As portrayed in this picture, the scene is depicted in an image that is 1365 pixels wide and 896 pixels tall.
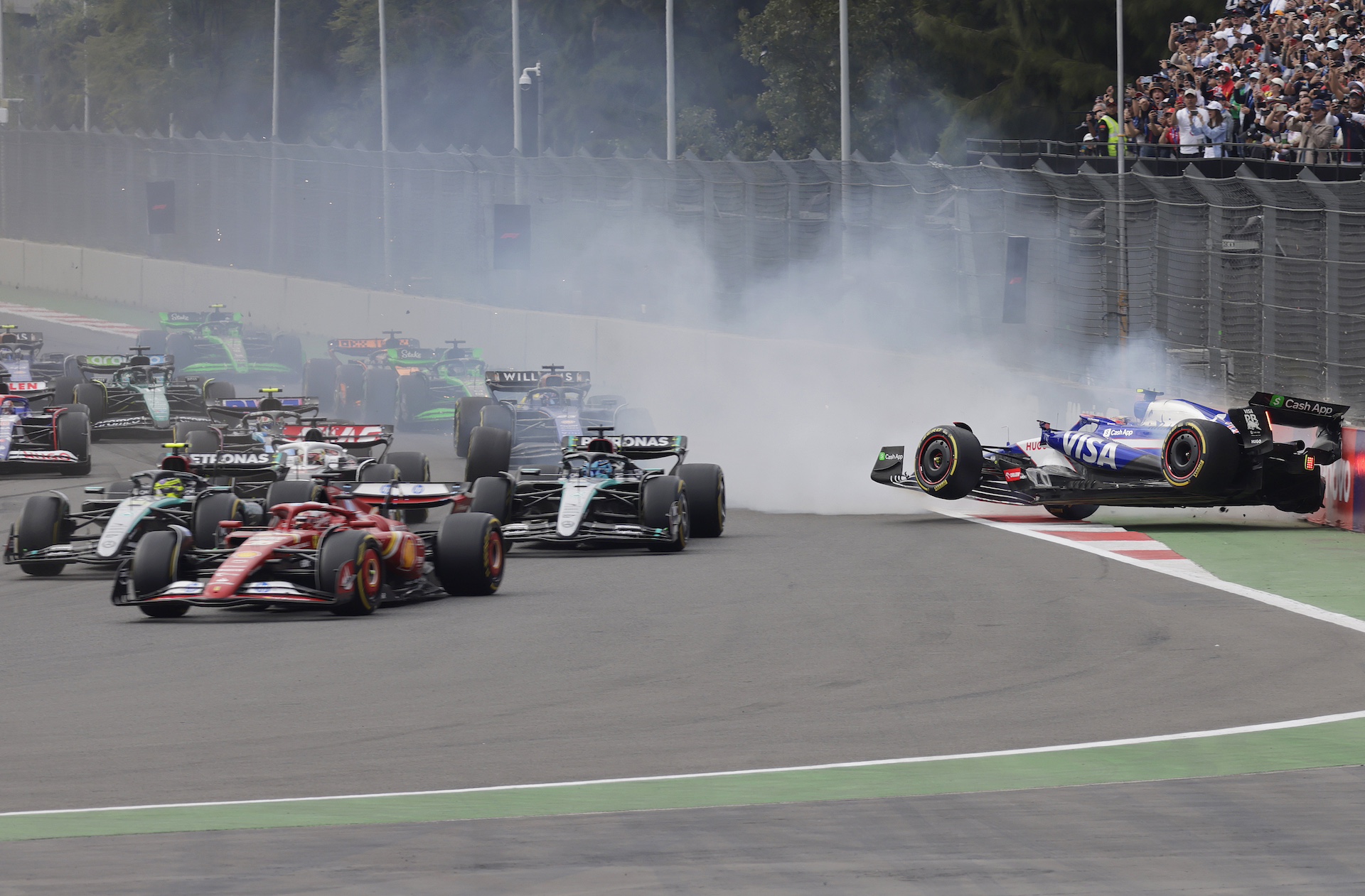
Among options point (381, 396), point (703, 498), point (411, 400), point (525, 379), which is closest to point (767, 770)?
point (703, 498)

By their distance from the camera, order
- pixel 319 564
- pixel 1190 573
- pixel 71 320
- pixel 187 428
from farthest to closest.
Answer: pixel 71 320, pixel 187 428, pixel 1190 573, pixel 319 564

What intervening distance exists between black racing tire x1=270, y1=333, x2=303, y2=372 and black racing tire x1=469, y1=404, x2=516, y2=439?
456 inches

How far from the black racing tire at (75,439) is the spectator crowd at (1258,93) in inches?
536

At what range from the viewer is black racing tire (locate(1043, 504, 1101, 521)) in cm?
1809

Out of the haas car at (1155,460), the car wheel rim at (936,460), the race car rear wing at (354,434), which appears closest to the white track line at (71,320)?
the race car rear wing at (354,434)

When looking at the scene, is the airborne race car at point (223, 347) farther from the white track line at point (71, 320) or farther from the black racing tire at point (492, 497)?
the black racing tire at point (492, 497)

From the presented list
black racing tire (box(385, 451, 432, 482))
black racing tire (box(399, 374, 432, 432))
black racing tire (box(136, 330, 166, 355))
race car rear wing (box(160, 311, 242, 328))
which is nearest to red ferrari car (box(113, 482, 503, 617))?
black racing tire (box(385, 451, 432, 482))

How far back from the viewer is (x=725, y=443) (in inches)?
961

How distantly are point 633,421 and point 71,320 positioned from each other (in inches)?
1087

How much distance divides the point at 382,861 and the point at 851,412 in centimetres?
1799

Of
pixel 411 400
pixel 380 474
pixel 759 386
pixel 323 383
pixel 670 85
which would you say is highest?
pixel 670 85

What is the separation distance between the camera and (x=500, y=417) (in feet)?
→ 73.0

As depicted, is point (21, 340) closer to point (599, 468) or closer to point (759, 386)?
point (759, 386)

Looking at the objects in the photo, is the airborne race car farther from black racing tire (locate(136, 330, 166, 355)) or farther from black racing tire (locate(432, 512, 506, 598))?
black racing tire (locate(432, 512, 506, 598))
